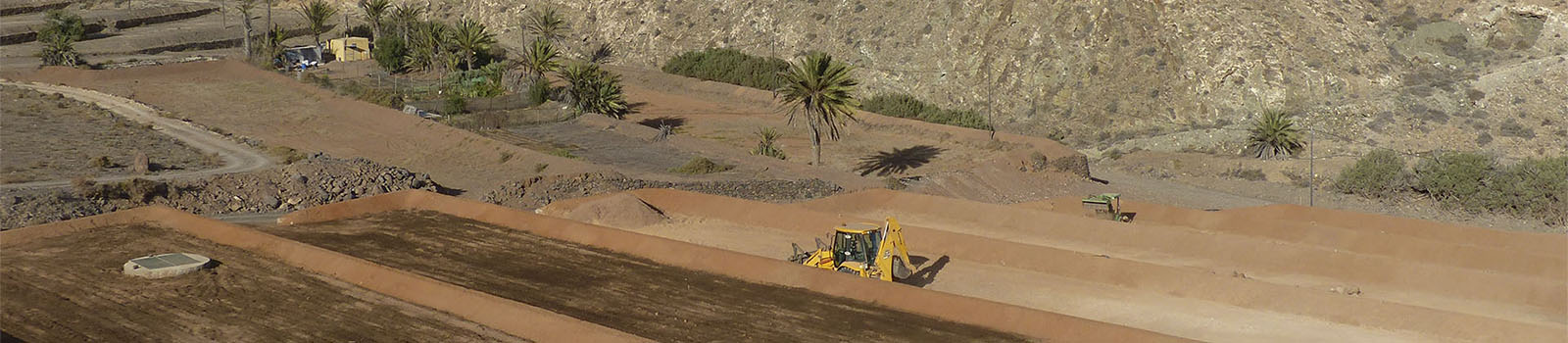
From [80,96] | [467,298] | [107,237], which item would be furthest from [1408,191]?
[80,96]

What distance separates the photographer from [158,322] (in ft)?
79.7

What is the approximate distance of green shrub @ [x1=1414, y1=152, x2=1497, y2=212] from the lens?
50.1 meters

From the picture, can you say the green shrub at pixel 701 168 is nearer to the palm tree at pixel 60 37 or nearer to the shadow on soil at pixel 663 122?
the shadow on soil at pixel 663 122

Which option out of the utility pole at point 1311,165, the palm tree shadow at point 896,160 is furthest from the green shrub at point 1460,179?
the palm tree shadow at point 896,160

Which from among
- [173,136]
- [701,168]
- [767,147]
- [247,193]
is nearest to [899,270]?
[701,168]

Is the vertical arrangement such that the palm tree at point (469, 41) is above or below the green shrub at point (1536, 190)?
above

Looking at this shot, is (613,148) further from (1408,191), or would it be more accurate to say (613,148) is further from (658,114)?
(1408,191)

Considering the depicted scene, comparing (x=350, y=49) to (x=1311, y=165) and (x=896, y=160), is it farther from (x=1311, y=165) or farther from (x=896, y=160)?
(x=1311, y=165)

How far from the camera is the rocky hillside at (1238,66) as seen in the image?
59719mm

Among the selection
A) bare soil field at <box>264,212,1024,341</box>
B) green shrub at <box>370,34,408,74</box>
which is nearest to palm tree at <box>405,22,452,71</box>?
green shrub at <box>370,34,408,74</box>

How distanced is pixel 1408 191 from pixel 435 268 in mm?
39374

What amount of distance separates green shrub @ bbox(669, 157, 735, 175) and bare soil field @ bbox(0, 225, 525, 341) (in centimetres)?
2035

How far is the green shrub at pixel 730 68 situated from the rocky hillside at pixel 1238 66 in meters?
4.43

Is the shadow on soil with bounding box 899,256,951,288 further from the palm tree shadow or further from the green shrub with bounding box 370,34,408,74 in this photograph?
the green shrub with bounding box 370,34,408,74
